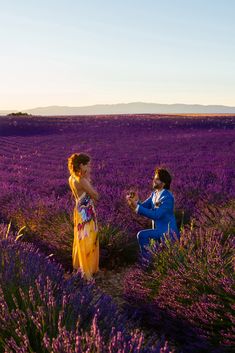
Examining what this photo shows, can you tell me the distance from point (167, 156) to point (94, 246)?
24.4 ft

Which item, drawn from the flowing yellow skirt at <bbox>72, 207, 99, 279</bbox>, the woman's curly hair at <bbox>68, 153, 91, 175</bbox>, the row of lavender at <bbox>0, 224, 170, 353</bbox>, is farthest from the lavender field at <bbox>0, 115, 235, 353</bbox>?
the woman's curly hair at <bbox>68, 153, 91, 175</bbox>

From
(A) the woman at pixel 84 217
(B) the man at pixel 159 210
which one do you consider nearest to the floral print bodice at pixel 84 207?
(A) the woman at pixel 84 217

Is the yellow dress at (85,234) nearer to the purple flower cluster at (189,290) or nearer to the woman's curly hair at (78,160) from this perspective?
the woman's curly hair at (78,160)

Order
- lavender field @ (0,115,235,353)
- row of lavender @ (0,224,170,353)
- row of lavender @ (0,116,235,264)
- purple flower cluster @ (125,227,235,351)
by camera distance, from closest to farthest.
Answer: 1. row of lavender @ (0,224,170,353)
2. lavender field @ (0,115,235,353)
3. purple flower cluster @ (125,227,235,351)
4. row of lavender @ (0,116,235,264)

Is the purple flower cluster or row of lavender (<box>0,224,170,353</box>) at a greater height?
row of lavender (<box>0,224,170,353</box>)

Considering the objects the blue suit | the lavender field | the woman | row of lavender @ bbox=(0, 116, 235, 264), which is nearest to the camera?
the lavender field

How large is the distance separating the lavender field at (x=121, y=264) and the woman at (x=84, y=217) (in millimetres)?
291

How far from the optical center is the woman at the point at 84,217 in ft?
15.9

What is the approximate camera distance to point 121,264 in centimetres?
546

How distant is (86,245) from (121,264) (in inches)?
28.2

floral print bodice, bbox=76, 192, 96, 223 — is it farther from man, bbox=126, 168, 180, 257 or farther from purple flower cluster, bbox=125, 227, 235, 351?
purple flower cluster, bbox=125, 227, 235, 351

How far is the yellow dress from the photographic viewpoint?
489cm

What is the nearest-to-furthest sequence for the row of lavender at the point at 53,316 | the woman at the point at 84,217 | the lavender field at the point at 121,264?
the row of lavender at the point at 53,316 < the lavender field at the point at 121,264 < the woman at the point at 84,217

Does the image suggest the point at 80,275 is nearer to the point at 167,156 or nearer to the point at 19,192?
the point at 19,192
